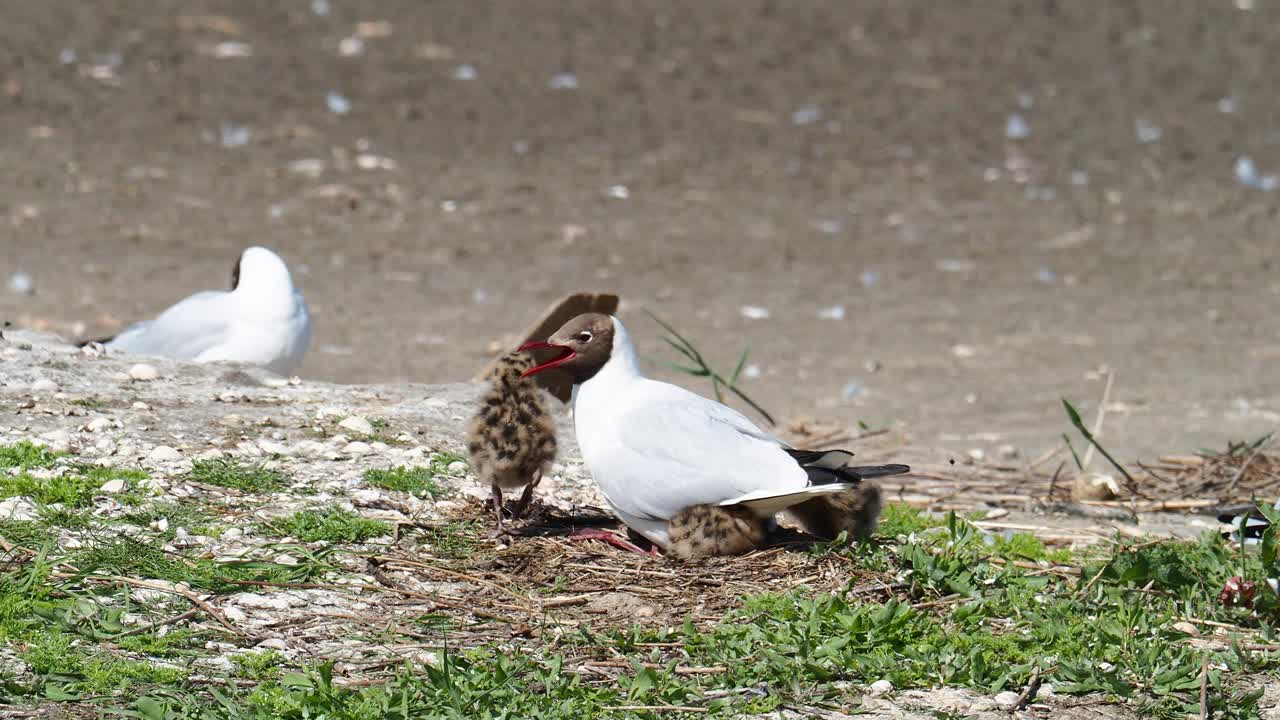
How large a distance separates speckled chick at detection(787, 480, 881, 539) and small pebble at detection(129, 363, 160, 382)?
9.97 feet

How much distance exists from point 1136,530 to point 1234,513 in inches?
28.0

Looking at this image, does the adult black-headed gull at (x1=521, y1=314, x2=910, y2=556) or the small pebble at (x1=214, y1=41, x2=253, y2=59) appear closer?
the adult black-headed gull at (x1=521, y1=314, x2=910, y2=556)

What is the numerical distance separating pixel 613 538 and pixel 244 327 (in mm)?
3193

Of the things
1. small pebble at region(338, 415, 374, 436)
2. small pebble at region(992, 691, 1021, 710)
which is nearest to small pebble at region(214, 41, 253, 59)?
small pebble at region(338, 415, 374, 436)

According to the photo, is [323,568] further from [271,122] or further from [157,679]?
[271,122]

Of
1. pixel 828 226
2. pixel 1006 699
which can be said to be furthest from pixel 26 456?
pixel 828 226

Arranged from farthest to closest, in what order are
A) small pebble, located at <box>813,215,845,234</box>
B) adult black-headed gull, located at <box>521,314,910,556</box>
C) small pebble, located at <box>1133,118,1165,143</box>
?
small pebble, located at <box>1133,118,1165,143</box> → small pebble, located at <box>813,215,845,234</box> → adult black-headed gull, located at <box>521,314,910,556</box>

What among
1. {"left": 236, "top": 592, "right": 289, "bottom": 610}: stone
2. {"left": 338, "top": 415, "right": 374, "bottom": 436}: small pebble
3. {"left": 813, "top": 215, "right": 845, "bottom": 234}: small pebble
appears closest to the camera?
{"left": 236, "top": 592, "right": 289, "bottom": 610}: stone

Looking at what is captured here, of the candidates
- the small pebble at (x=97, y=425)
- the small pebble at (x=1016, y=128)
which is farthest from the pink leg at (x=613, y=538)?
the small pebble at (x=1016, y=128)

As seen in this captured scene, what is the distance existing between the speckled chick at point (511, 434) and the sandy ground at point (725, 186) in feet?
12.9

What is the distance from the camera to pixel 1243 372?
10102 millimetres

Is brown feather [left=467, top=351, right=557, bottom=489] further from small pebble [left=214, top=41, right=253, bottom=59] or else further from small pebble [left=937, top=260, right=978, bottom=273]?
small pebble [left=214, top=41, right=253, bottom=59]

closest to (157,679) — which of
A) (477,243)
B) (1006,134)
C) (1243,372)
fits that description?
(1243,372)

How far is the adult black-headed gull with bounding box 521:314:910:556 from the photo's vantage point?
4.57 metres
